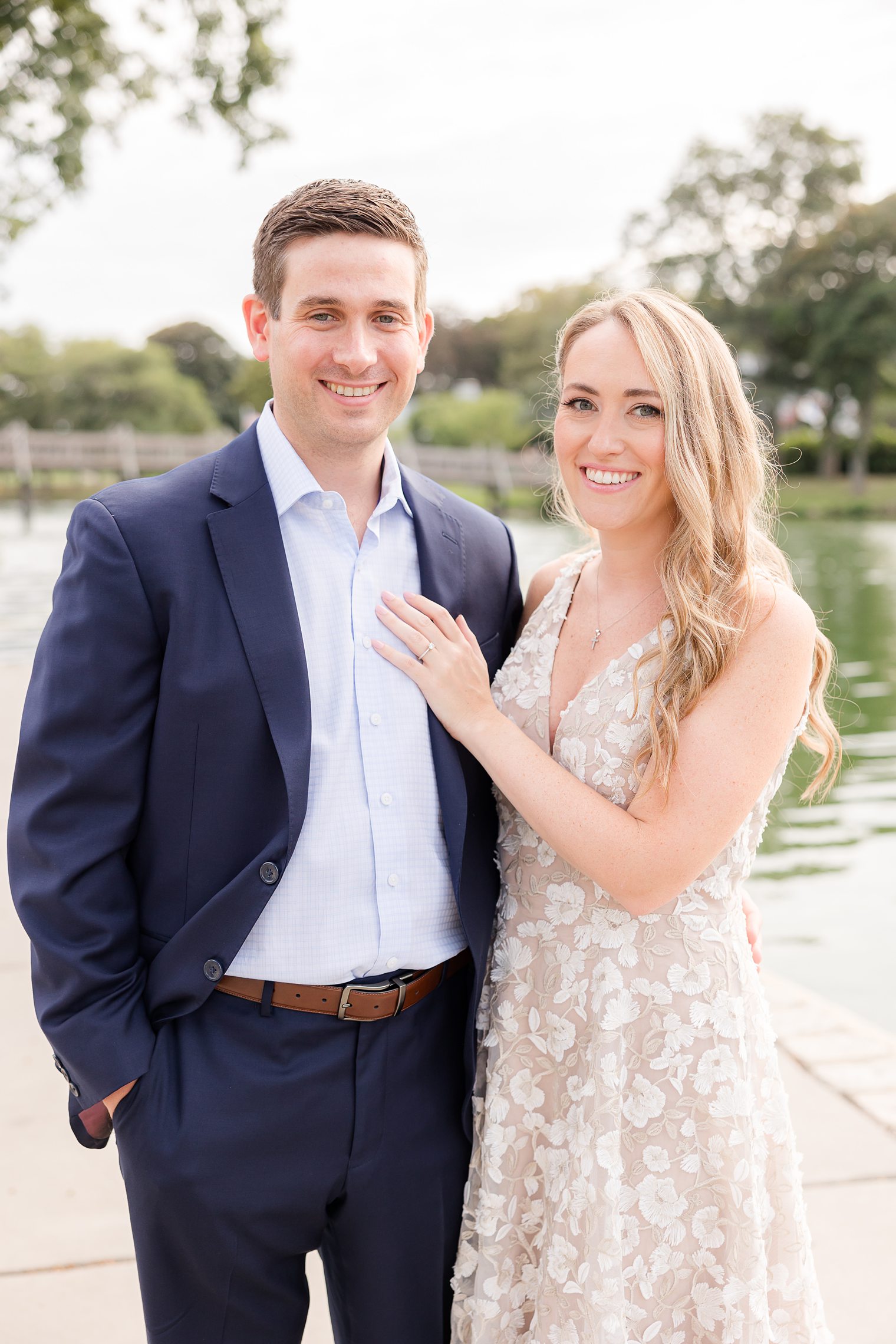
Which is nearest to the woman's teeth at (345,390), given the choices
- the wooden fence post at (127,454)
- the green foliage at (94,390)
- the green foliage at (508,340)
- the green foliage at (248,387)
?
the wooden fence post at (127,454)

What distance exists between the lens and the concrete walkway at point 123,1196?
2.62 metres

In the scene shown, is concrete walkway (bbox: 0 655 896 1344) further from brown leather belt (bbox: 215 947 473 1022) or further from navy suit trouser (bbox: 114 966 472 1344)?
brown leather belt (bbox: 215 947 473 1022)

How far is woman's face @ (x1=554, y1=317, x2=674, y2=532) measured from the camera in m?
2.13

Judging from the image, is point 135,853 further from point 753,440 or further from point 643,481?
point 753,440

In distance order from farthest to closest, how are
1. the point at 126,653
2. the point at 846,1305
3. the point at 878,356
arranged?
1. the point at 878,356
2. the point at 846,1305
3. the point at 126,653

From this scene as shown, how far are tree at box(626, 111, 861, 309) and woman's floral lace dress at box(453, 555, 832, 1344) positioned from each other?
46.8m

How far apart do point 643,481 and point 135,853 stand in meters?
1.13

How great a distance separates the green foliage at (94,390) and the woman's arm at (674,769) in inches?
2484

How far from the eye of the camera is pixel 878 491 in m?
42.5

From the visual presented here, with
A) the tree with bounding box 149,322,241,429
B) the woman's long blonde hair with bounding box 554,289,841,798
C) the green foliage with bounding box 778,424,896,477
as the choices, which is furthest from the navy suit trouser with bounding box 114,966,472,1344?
the tree with bounding box 149,322,241,429

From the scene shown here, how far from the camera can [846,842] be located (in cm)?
754

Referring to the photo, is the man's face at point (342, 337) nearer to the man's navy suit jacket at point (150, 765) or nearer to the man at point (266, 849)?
the man at point (266, 849)

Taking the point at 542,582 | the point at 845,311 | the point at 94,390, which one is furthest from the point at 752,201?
the point at 542,582

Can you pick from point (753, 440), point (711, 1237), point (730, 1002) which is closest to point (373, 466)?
point (753, 440)
